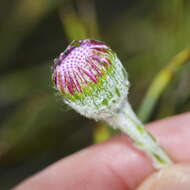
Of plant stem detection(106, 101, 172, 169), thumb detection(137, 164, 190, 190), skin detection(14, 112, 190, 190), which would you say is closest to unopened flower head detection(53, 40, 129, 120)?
plant stem detection(106, 101, 172, 169)

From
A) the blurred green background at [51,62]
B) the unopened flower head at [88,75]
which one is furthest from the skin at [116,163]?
the unopened flower head at [88,75]

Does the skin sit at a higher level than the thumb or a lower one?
lower

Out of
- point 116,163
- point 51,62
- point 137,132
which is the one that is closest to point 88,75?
point 137,132

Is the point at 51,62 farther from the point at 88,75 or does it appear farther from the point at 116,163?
the point at 88,75

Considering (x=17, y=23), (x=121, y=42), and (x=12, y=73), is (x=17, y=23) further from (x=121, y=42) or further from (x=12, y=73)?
(x=121, y=42)

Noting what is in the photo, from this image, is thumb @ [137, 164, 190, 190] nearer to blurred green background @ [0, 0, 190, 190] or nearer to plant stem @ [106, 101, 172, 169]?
plant stem @ [106, 101, 172, 169]

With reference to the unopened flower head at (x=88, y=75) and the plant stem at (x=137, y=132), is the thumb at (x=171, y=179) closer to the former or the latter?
the plant stem at (x=137, y=132)
